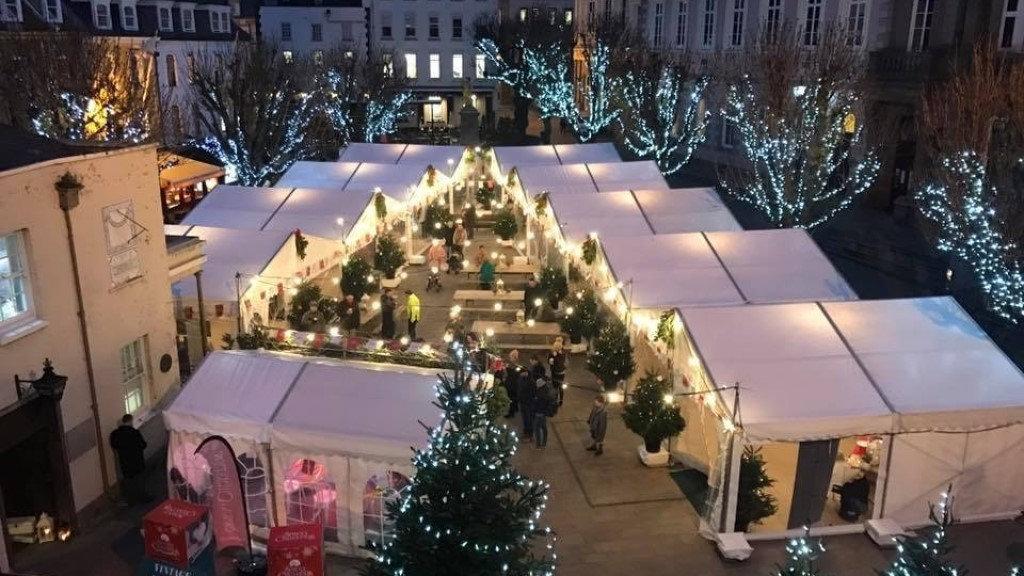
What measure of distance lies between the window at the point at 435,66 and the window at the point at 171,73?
25.3 metres

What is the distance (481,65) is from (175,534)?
181ft

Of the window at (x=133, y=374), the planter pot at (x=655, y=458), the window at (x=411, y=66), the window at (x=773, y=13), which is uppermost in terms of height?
the window at (x=773, y=13)

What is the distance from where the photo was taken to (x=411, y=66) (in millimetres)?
60719

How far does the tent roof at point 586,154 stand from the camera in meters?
28.1

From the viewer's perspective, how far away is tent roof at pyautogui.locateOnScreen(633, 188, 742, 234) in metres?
18.8

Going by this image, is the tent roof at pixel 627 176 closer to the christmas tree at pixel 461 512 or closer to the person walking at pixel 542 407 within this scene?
the person walking at pixel 542 407

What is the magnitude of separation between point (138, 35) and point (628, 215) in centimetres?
2609

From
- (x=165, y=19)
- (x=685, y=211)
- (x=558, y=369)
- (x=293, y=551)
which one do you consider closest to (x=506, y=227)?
(x=685, y=211)

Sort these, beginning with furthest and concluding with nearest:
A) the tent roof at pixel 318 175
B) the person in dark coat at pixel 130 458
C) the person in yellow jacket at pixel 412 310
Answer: the tent roof at pixel 318 175 → the person in yellow jacket at pixel 412 310 → the person in dark coat at pixel 130 458

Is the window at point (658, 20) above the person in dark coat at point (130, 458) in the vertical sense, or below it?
above

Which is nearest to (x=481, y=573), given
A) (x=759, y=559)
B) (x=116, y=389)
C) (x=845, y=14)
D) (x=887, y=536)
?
(x=759, y=559)

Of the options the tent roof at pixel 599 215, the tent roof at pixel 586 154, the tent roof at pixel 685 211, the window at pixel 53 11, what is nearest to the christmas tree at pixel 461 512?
the tent roof at pixel 599 215

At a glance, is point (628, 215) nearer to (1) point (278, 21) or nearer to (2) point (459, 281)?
(2) point (459, 281)

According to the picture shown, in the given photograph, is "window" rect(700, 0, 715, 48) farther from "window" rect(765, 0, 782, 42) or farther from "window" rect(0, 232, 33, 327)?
"window" rect(0, 232, 33, 327)
